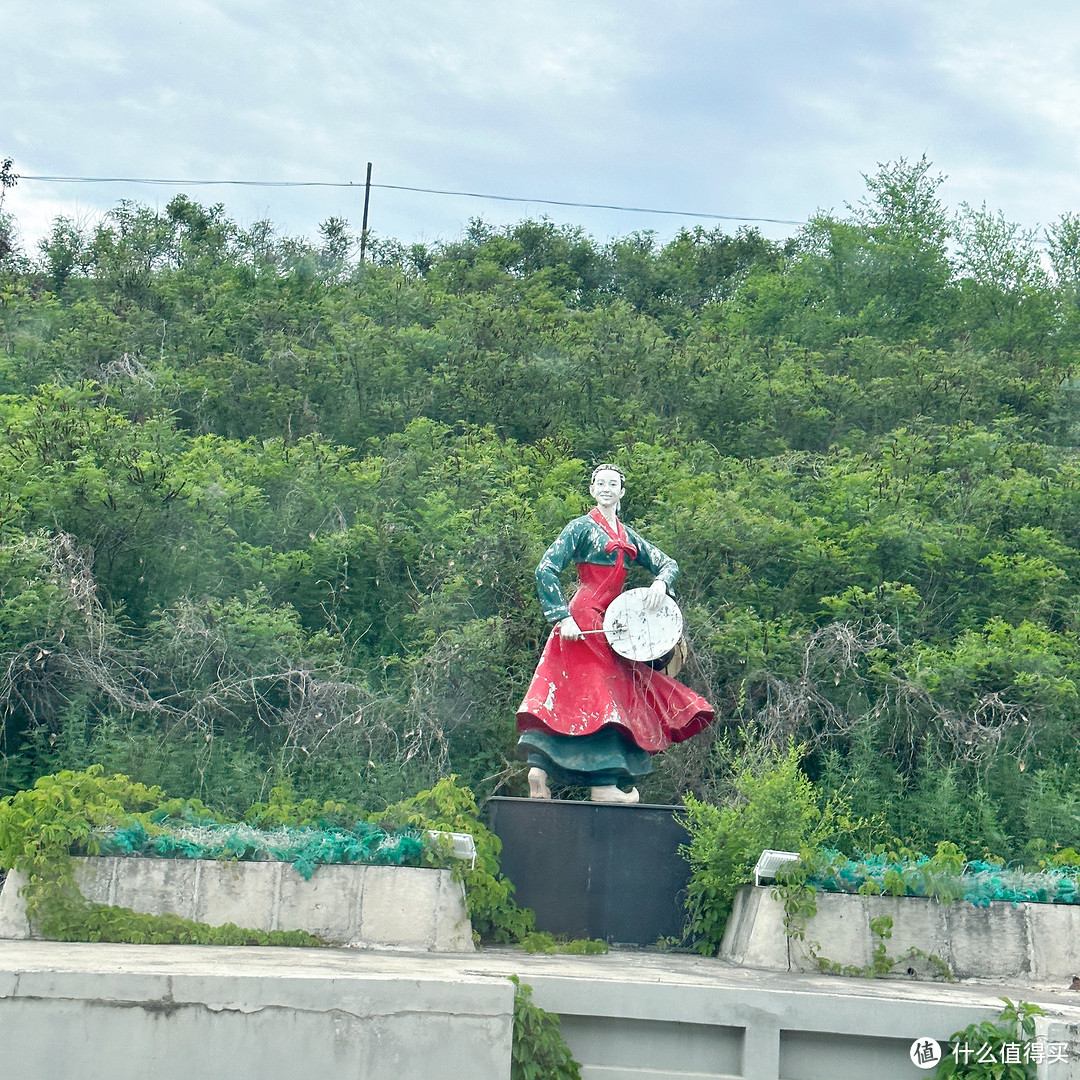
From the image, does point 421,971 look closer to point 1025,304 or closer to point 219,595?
point 219,595

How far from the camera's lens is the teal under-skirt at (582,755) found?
7.67 meters

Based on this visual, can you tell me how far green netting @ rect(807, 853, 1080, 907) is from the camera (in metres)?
6.56

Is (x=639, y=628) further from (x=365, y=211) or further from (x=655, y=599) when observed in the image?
(x=365, y=211)

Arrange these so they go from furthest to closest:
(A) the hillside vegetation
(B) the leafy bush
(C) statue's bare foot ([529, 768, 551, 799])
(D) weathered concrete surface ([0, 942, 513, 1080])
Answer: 1. (A) the hillside vegetation
2. (C) statue's bare foot ([529, 768, 551, 799])
3. (B) the leafy bush
4. (D) weathered concrete surface ([0, 942, 513, 1080])

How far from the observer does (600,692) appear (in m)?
7.72

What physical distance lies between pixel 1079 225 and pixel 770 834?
15.3 metres

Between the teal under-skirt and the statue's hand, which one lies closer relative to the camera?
the teal under-skirt

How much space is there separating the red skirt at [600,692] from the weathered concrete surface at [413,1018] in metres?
2.00

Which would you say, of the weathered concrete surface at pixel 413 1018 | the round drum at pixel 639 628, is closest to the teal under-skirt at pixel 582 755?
the round drum at pixel 639 628

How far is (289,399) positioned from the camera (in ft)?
47.4

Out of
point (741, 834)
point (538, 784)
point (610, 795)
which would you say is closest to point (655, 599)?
point (610, 795)

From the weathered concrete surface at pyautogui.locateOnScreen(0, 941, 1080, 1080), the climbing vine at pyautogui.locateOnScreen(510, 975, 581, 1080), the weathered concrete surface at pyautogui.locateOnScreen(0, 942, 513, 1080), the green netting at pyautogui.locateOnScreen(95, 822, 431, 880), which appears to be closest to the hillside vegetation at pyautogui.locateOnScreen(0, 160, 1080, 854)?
the green netting at pyautogui.locateOnScreen(95, 822, 431, 880)

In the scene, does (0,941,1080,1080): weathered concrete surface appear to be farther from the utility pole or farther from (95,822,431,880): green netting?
the utility pole

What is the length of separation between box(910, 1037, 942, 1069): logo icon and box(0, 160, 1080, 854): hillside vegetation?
3325 mm
